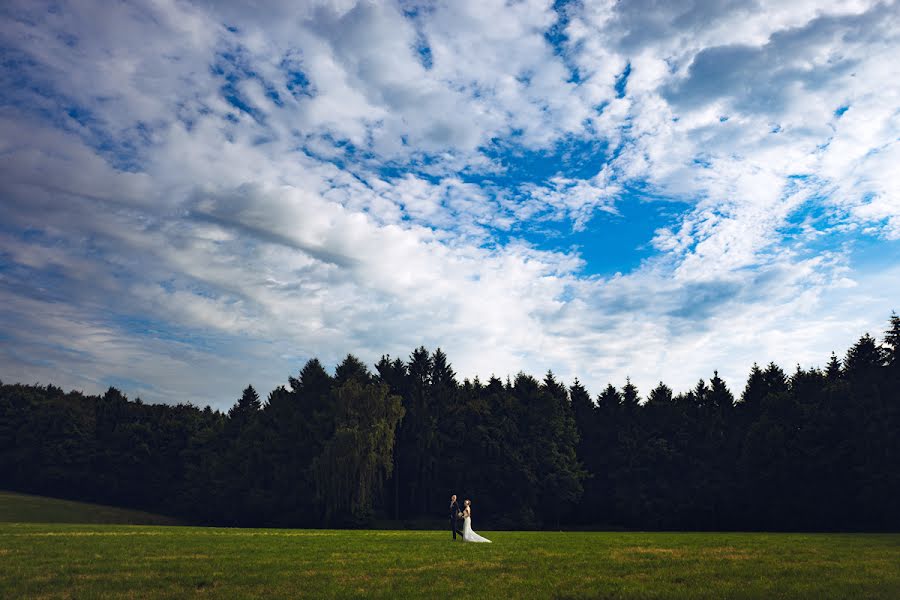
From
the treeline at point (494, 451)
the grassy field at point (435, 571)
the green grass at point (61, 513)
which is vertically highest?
the treeline at point (494, 451)

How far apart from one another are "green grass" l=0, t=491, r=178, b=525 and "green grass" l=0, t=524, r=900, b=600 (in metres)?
58.2

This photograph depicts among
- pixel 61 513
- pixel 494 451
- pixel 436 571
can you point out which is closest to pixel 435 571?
pixel 436 571

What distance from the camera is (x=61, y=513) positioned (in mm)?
75625

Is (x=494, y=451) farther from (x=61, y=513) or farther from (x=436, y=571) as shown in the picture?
(x=436, y=571)

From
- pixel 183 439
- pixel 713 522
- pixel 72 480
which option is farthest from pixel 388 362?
pixel 72 480

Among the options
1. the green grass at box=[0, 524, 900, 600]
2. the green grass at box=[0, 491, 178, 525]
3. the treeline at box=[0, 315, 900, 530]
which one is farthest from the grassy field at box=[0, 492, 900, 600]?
the green grass at box=[0, 491, 178, 525]

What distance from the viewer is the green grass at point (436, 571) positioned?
1352 centimetres

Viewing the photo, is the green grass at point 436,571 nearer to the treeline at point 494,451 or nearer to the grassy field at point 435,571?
the grassy field at point 435,571

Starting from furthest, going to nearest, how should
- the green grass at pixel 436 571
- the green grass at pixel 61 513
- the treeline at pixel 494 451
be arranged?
the green grass at pixel 61 513 < the treeline at pixel 494 451 < the green grass at pixel 436 571

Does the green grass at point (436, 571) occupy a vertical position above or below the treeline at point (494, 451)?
below

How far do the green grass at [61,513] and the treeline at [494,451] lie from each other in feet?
27.7

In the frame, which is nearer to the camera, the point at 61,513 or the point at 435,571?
the point at 435,571

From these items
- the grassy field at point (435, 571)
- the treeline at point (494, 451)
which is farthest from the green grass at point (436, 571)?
the treeline at point (494, 451)

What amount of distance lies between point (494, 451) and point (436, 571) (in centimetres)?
6273
